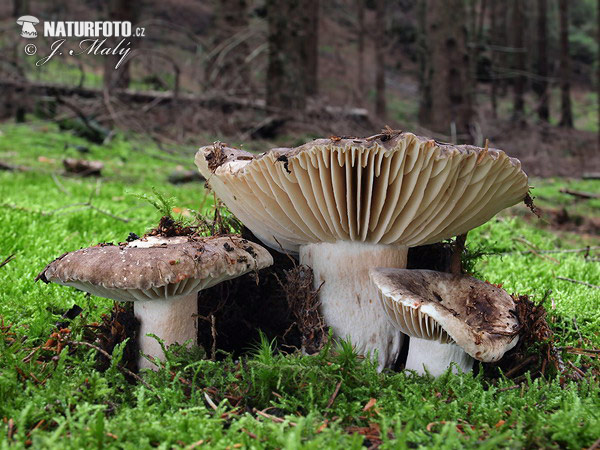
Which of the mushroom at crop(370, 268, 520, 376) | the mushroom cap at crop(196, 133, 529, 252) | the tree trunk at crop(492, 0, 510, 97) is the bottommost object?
the mushroom at crop(370, 268, 520, 376)

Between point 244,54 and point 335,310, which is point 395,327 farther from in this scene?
point 244,54

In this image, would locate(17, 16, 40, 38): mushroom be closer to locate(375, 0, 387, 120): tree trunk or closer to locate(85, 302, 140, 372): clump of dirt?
locate(85, 302, 140, 372): clump of dirt

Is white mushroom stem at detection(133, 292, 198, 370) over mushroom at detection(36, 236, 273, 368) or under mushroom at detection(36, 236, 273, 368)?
under

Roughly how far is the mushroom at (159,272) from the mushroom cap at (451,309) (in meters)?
0.60

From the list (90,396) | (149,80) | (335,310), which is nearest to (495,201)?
(335,310)

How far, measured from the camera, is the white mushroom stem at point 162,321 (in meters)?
2.17

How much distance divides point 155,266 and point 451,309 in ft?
Answer: 4.14

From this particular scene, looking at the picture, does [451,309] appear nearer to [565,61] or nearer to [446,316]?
[446,316]

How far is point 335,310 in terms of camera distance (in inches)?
93.9

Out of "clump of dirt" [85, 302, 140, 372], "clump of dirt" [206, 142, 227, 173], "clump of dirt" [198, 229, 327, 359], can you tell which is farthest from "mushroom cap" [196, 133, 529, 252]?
"clump of dirt" [85, 302, 140, 372]

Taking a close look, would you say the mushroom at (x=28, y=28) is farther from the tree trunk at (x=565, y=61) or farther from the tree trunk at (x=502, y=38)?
the tree trunk at (x=502, y=38)

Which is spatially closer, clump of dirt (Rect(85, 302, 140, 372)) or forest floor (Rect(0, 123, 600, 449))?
forest floor (Rect(0, 123, 600, 449))

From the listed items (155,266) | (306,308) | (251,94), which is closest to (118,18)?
(251,94)

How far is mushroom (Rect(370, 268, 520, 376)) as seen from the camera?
194cm
